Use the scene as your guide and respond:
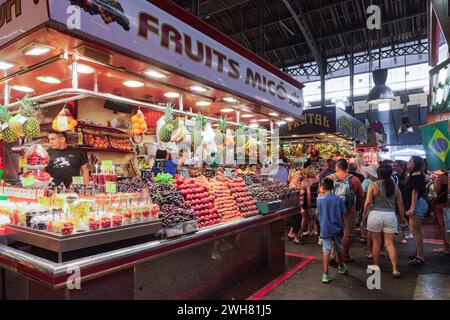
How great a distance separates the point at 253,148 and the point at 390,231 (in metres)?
2.85

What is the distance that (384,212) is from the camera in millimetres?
4930

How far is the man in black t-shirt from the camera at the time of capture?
16.4 ft

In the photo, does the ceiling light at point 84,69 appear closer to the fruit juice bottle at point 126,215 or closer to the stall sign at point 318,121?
the fruit juice bottle at point 126,215

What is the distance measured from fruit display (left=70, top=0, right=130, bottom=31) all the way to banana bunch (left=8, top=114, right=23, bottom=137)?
159cm

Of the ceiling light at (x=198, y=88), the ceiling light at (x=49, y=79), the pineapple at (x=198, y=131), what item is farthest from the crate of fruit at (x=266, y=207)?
the ceiling light at (x=49, y=79)

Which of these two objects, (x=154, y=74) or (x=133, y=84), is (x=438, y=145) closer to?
(x=154, y=74)

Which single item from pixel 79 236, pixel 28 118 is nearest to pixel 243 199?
pixel 79 236

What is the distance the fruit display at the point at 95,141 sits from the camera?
23.7 ft

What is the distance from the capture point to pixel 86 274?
2.40 m

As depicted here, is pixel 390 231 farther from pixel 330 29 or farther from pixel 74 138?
pixel 330 29

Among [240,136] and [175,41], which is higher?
[175,41]

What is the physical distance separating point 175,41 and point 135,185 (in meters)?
1.79

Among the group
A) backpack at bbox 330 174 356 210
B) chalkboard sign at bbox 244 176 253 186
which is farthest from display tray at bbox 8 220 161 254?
backpack at bbox 330 174 356 210
